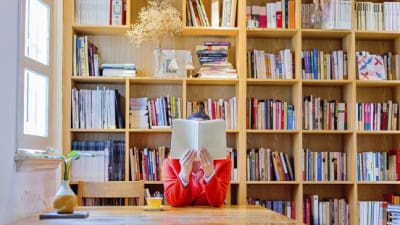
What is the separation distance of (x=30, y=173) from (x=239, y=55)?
6.44ft

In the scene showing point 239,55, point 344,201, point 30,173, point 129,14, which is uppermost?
point 129,14

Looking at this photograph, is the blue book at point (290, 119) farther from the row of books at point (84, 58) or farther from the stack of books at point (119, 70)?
the row of books at point (84, 58)

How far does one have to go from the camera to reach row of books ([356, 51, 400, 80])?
14.5ft

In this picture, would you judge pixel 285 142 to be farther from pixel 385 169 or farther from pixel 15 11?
pixel 15 11

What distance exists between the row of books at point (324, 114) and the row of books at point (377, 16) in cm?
64

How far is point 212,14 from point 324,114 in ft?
3.81

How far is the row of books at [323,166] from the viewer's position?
4355 mm

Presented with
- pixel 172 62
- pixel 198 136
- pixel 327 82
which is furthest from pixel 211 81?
pixel 198 136

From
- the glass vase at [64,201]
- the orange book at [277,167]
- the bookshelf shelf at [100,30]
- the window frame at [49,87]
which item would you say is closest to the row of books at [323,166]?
the orange book at [277,167]

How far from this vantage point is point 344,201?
4.43 metres

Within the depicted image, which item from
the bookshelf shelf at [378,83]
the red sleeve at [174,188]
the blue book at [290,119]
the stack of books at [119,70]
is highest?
the stack of books at [119,70]

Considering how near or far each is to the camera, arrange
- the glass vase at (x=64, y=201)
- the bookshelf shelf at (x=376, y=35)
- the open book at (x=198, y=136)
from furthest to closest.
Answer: the bookshelf shelf at (x=376, y=35) < the open book at (x=198, y=136) < the glass vase at (x=64, y=201)

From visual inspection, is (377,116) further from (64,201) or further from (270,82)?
(64,201)

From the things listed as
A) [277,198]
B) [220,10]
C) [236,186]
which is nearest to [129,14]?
[220,10]
